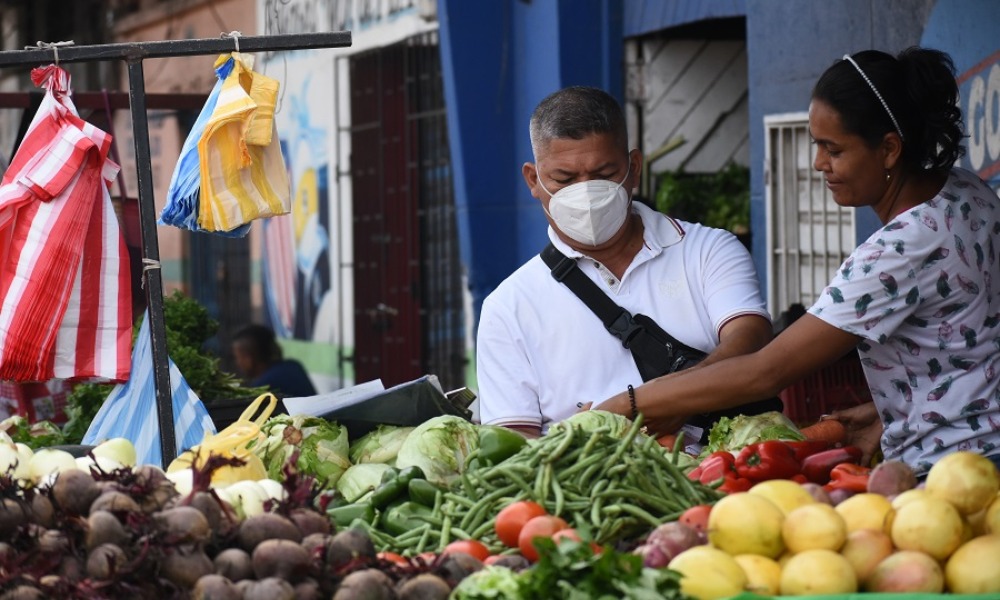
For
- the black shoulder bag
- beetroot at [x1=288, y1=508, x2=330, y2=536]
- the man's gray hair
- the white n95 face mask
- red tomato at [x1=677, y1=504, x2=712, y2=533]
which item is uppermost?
the man's gray hair

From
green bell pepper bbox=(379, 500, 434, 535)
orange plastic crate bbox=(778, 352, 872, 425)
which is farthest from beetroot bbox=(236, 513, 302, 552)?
orange plastic crate bbox=(778, 352, 872, 425)

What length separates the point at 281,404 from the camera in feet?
17.4

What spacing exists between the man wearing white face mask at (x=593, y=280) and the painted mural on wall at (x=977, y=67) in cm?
209

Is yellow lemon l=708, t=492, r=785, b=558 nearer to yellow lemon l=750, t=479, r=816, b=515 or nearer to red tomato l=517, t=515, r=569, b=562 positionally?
yellow lemon l=750, t=479, r=816, b=515

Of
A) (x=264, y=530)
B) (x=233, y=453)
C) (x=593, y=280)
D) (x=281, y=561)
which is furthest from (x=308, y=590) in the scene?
(x=593, y=280)

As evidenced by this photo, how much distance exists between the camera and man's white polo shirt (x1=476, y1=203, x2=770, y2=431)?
405 cm

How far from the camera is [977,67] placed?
5840 millimetres

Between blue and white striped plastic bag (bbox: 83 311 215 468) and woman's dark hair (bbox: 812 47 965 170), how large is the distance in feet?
7.37

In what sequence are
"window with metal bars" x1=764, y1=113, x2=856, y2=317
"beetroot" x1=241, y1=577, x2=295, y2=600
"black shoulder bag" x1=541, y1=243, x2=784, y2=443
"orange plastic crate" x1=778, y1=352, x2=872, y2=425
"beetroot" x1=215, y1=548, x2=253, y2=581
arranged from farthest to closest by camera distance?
"window with metal bars" x1=764, y1=113, x2=856, y2=317
"orange plastic crate" x1=778, y1=352, x2=872, y2=425
"black shoulder bag" x1=541, y1=243, x2=784, y2=443
"beetroot" x1=215, y1=548, x2=253, y2=581
"beetroot" x1=241, y1=577, x2=295, y2=600

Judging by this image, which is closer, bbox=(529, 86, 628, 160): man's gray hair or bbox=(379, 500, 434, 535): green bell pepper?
bbox=(379, 500, 434, 535): green bell pepper

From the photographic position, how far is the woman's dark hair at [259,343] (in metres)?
9.72

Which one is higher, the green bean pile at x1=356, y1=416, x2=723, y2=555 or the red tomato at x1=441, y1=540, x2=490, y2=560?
the green bean pile at x1=356, y1=416, x2=723, y2=555

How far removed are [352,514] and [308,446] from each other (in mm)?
762

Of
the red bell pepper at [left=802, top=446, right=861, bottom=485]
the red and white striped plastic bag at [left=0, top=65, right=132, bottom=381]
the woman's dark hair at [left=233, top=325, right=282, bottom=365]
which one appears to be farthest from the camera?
the woman's dark hair at [left=233, top=325, right=282, bottom=365]
